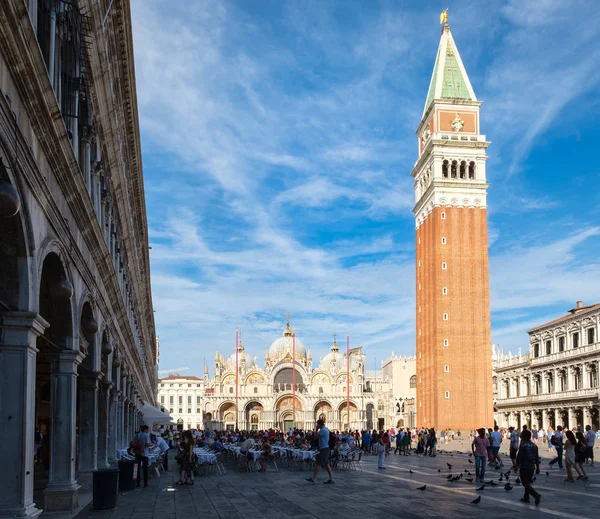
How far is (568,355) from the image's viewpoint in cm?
6631

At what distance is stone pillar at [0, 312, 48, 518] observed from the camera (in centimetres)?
871

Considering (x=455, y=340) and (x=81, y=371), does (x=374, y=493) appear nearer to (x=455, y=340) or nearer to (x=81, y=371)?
(x=81, y=371)

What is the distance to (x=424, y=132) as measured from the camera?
266 ft

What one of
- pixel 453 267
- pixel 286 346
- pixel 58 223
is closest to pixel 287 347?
pixel 286 346

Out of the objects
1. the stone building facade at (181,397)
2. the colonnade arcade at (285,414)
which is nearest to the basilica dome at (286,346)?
the colonnade arcade at (285,414)

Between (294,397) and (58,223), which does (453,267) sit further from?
(58,223)

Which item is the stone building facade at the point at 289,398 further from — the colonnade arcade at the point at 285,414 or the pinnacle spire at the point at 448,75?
the pinnacle spire at the point at 448,75

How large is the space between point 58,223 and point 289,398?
93008 mm

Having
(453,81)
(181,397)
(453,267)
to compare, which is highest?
(453,81)

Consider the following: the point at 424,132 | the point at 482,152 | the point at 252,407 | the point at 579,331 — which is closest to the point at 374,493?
the point at 579,331

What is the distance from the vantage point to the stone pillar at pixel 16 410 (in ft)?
28.6

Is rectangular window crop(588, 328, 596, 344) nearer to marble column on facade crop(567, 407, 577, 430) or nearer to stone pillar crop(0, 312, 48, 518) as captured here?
marble column on facade crop(567, 407, 577, 430)

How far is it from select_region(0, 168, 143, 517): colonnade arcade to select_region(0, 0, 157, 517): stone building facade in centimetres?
2

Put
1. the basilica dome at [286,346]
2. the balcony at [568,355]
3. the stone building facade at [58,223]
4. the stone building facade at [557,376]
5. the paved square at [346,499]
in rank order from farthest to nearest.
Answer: the basilica dome at [286,346], the stone building facade at [557,376], the balcony at [568,355], the paved square at [346,499], the stone building facade at [58,223]
